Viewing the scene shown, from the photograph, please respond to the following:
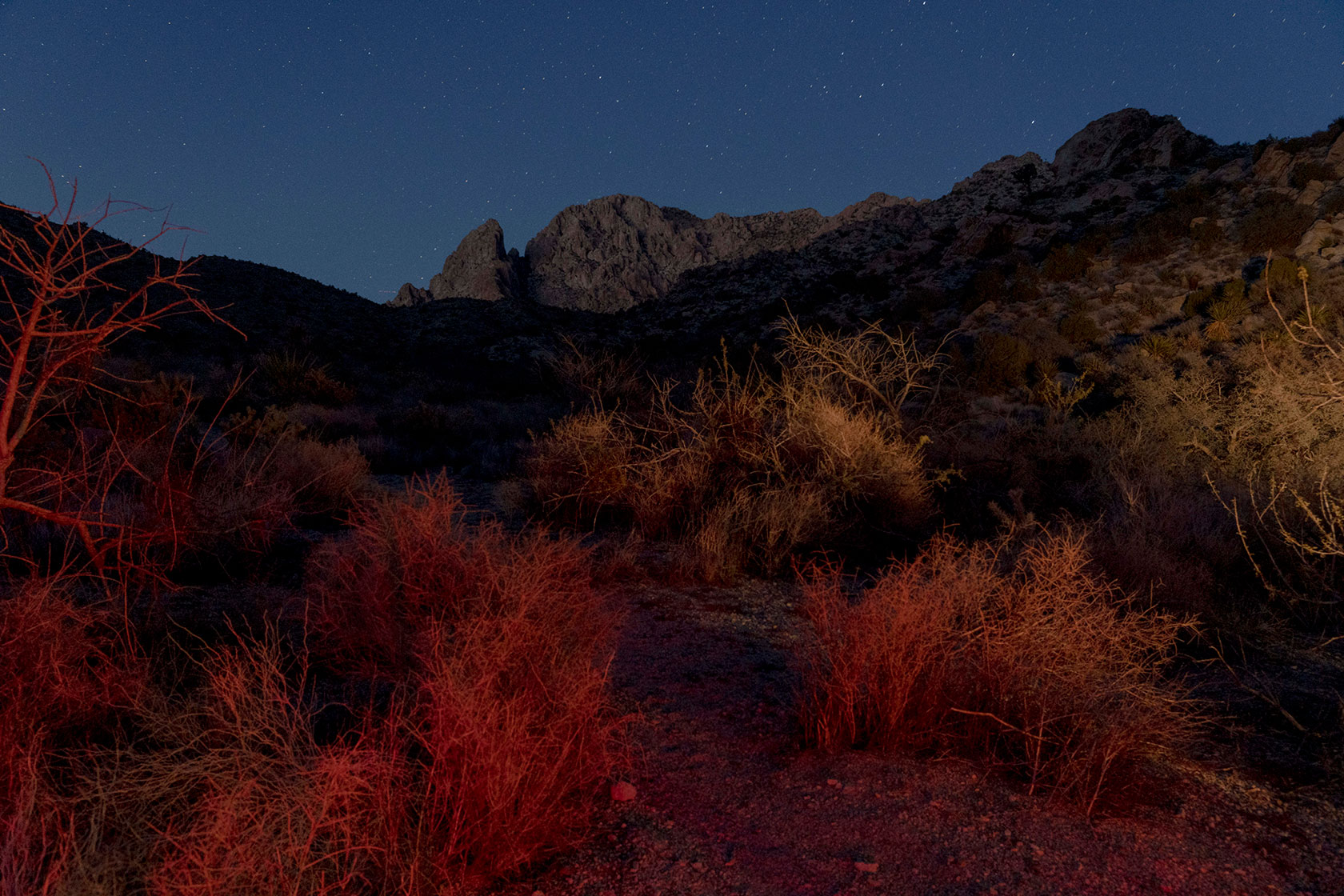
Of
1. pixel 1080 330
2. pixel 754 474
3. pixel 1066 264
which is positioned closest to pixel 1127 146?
pixel 1066 264

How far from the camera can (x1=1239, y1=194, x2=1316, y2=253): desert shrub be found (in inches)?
607

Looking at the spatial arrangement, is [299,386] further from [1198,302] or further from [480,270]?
[480,270]

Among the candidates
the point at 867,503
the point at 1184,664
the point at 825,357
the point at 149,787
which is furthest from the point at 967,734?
the point at 825,357

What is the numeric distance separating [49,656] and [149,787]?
3.12ft

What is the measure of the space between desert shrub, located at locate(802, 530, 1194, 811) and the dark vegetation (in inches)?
0.7

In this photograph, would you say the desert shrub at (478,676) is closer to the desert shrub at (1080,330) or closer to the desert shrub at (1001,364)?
the desert shrub at (1001,364)

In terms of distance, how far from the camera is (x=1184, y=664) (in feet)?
12.7

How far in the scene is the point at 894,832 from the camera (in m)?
2.37

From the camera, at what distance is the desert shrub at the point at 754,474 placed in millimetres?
6156

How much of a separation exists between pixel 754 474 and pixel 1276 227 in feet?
54.4

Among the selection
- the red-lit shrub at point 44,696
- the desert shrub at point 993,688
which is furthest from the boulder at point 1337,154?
the red-lit shrub at point 44,696

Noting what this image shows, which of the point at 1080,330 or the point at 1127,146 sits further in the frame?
the point at 1127,146

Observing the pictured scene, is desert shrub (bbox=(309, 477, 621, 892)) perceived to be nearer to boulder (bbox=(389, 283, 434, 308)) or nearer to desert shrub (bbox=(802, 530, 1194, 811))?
desert shrub (bbox=(802, 530, 1194, 811))

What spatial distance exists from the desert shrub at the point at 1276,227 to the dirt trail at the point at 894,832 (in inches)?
699
